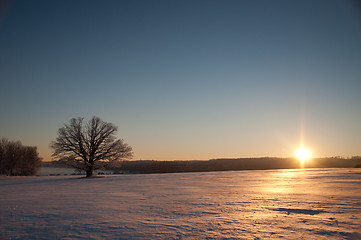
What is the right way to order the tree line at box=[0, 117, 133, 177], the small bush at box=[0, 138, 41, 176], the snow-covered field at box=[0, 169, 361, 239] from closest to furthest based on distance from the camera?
the snow-covered field at box=[0, 169, 361, 239], the tree line at box=[0, 117, 133, 177], the small bush at box=[0, 138, 41, 176]

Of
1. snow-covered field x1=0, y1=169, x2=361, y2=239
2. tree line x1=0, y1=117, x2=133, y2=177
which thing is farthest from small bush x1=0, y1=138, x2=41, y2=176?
snow-covered field x1=0, y1=169, x2=361, y2=239

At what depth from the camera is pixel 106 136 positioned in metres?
34.2

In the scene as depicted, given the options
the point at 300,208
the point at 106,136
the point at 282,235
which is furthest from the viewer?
the point at 106,136

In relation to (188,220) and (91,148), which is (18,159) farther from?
(188,220)

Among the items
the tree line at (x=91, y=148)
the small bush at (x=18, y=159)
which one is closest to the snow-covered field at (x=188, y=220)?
the tree line at (x=91, y=148)

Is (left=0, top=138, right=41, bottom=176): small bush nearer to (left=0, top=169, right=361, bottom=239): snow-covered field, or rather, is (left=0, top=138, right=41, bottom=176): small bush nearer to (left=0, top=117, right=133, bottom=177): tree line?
(left=0, top=117, right=133, bottom=177): tree line

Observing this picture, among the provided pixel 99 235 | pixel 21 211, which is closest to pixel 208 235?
pixel 99 235

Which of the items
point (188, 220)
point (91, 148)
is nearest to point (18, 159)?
point (91, 148)

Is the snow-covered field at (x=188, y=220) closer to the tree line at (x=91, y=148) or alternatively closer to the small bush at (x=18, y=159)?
the tree line at (x=91, y=148)

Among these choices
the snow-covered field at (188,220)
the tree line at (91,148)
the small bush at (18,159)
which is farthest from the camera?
the small bush at (18,159)

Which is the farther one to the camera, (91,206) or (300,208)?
(91,206)

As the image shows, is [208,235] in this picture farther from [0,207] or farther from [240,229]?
[0,207]

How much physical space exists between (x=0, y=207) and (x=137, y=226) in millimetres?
7060

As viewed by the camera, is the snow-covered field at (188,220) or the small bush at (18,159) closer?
the snow-covered field at (188,220)
